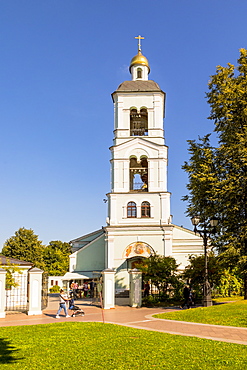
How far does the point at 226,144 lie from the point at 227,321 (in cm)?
1004

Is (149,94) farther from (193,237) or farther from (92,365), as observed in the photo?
(92,365)

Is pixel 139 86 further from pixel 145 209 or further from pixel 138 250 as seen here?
pixel 138 250

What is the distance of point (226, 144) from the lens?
20516 mm

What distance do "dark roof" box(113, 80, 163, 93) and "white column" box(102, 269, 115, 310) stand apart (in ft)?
66.1

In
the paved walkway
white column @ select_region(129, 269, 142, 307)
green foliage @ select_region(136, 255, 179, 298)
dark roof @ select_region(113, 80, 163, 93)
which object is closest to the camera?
the paved walkway

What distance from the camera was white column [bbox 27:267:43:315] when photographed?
17.7m

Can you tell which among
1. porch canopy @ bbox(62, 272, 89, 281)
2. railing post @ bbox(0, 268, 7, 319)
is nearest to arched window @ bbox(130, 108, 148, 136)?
porch canopy @ bbox(62, 272, 89, 281)

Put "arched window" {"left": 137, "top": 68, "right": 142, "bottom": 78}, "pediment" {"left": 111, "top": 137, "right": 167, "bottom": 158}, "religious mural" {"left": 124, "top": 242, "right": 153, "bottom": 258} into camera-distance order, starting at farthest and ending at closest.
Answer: "arched window" {"left": 137, "top": 68, "right": 142, "bottom": 78}
"pediment" {"left": 111, "top": 137, "right": 167, "bottom": 158}
"religious mural" {"left": 124, "top": 242, "right": 153, "bottom": 258}

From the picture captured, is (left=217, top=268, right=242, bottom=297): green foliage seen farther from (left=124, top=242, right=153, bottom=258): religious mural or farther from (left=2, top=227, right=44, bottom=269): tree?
(left=2, top=227, right=44, bottom=269): tree

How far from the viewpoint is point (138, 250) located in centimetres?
3259

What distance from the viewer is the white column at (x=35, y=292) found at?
1766 centimetres

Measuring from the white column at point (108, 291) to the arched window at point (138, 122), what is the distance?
18121 mm

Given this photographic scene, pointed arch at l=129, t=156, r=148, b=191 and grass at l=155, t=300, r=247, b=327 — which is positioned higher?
pointed arch at l=129, t=156, r=148, b=191

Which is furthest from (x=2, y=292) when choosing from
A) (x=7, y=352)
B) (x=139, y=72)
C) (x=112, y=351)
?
(x=139, y=72)
